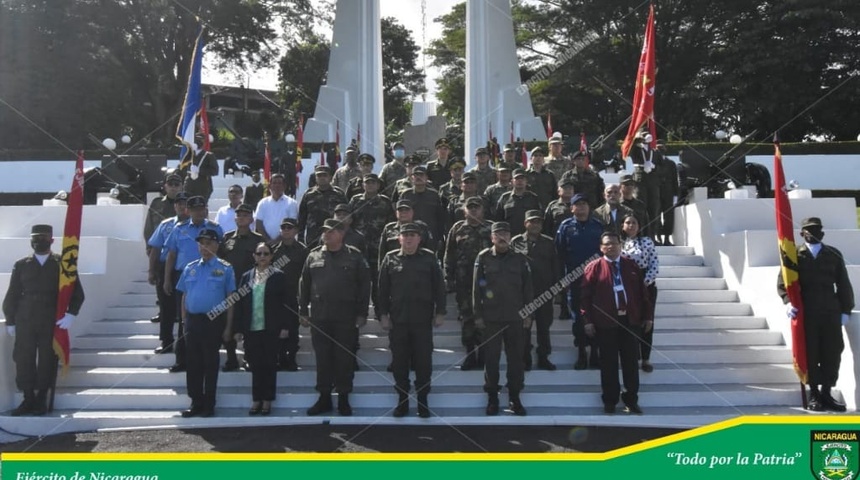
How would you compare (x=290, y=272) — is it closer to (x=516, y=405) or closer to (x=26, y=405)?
(x=516, y=405)

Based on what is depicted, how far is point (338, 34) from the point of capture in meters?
21.9

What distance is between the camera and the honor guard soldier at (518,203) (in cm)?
823

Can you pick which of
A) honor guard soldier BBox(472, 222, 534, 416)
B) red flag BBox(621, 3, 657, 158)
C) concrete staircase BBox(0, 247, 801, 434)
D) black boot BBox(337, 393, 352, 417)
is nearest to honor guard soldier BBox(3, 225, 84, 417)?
concrete staircase BBox(0, 247, 801, 434)

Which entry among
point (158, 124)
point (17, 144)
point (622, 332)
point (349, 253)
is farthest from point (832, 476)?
point (158, 124)

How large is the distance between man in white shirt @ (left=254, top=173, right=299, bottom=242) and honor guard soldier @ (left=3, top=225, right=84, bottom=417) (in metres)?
2.14

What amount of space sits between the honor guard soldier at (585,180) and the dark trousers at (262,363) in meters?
4.06

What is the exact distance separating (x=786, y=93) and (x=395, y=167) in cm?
2208

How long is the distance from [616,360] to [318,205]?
364cm

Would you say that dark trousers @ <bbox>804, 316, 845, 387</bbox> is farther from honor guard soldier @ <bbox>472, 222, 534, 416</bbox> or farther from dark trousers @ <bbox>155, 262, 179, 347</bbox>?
dark trousers @ <bbox>155, 262, 179, 347</bbox>

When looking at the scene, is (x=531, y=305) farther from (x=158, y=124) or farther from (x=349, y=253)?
(x=158, y=124)

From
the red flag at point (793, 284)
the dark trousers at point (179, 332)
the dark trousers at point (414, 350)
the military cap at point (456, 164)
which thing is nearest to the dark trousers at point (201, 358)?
Answer: the dark trousers at point (179, 332)

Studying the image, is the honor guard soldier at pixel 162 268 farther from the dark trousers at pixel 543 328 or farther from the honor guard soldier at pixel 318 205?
the dark trousers at pixel 543 328

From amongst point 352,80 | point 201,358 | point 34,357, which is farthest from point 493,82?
point 34,357

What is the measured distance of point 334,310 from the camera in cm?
672
